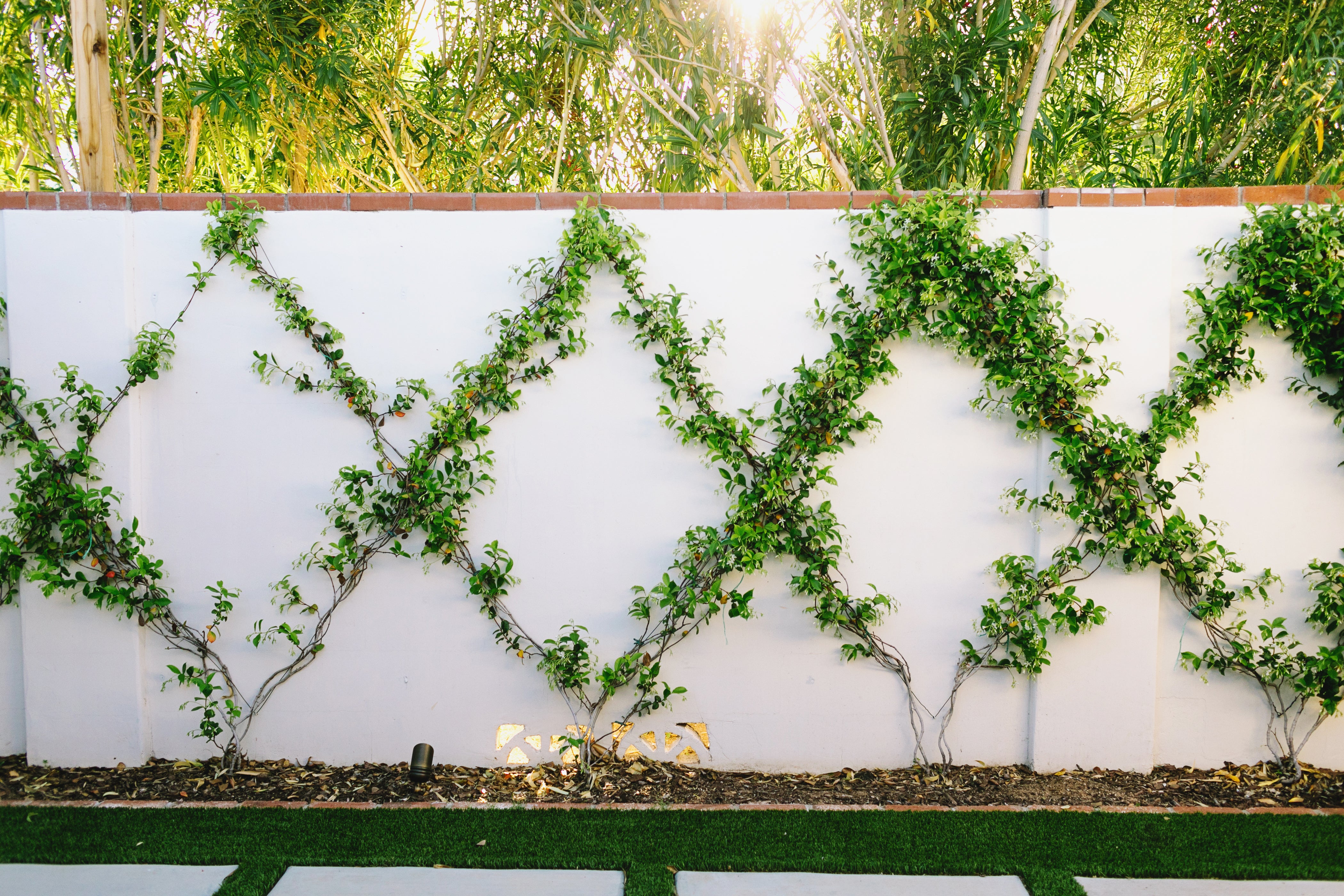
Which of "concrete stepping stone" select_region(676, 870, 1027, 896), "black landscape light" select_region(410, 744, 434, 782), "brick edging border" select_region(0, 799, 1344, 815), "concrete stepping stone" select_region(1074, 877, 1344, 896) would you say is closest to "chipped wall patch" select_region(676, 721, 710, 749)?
"brick edging border" select_region(0, 799, 1344, 815)

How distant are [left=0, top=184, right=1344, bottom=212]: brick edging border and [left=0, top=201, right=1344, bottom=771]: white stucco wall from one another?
0.14 ft

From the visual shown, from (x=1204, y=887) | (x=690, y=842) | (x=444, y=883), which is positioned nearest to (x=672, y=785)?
(x=690, y=842)

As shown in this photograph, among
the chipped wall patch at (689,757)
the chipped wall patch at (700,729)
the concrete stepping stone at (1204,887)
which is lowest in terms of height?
the concrete stepping stone at (1204,887)

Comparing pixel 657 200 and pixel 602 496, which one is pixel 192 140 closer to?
pixel 657 200

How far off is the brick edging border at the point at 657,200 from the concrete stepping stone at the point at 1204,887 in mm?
2371

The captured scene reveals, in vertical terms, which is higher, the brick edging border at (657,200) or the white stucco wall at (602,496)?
the brick edging border at (657,200)

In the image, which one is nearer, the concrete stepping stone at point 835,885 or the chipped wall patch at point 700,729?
the concrete stepping stone at point 835,885

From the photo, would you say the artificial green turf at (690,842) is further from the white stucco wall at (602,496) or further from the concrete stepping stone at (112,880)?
the white stucco wall at (602,496)

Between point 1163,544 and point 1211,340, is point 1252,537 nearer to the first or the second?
point 1163,544

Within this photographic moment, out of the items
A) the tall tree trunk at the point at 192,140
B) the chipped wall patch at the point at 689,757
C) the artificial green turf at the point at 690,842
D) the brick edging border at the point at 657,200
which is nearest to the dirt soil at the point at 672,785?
the chipped wall patch at the point at 689,757

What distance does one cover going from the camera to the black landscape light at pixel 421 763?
316cm

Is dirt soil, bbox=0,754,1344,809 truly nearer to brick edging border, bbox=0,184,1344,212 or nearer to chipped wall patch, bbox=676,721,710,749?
chipped wall patch, bbox=676,721,710,749

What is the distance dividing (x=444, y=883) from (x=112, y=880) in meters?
1.05

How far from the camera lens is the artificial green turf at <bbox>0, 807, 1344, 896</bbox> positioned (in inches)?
102
